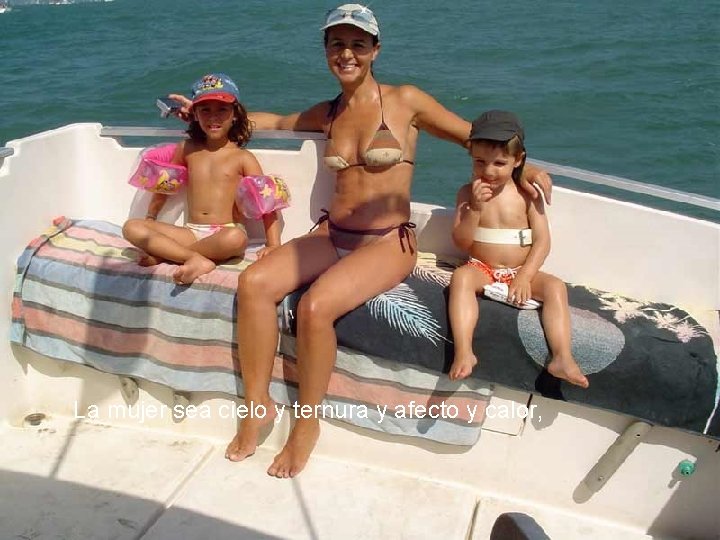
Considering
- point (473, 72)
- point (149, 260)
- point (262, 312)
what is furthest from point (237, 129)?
point (473, 72)

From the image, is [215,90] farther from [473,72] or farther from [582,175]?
[473,72]

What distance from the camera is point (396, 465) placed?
2723 millimetres

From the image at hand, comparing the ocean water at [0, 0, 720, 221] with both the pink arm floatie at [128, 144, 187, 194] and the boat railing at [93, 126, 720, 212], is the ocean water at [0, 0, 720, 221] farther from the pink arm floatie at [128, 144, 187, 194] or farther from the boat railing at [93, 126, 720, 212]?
the pink arm floatie at [128, 144, 187, 194]

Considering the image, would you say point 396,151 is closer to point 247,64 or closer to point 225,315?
point 225,315

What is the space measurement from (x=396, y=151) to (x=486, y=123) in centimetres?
38

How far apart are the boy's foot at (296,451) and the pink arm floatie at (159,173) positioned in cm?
124

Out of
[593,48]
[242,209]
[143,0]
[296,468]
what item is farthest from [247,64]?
[143,0]

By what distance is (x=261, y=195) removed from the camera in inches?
120

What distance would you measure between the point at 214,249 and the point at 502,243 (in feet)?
3.63

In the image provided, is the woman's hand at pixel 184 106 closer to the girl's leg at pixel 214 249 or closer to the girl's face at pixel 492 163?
the girl's leg at pixel 214 249

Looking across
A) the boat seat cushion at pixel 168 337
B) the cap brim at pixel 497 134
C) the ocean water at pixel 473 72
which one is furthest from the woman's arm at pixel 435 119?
the ocean water at pixel 473 72

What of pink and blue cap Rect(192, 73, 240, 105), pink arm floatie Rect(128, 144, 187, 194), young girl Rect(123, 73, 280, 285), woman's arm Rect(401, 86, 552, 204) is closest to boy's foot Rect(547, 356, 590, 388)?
woman's arm Rect(401, 86, 552, 204)

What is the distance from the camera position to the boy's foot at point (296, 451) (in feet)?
8.71

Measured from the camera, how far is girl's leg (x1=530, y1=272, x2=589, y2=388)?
2291 millimetres
